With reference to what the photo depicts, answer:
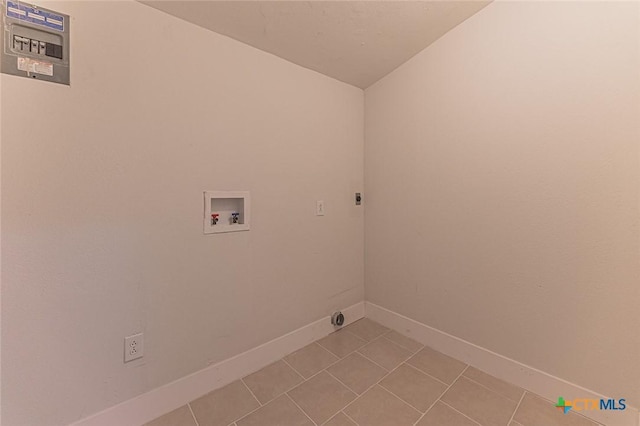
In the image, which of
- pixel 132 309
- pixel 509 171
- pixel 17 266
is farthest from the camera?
pixel 509 171

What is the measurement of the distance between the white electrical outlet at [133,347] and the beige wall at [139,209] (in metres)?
0.03

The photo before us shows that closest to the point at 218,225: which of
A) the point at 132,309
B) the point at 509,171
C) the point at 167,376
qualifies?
the point at 132,309

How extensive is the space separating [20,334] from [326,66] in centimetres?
217

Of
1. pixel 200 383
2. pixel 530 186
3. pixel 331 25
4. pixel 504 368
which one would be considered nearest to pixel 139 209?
pixel 200 383

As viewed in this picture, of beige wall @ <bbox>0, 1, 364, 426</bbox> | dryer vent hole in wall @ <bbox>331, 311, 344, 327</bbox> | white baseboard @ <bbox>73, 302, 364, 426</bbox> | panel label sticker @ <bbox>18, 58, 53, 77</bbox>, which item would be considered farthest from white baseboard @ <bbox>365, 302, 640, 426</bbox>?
Answer: panel label sticker @ <bbox>18, 58, 53, 77</bbox>

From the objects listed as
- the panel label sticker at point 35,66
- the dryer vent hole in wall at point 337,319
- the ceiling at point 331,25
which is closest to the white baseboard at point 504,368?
the dryer vent hole in wall at point 337,319

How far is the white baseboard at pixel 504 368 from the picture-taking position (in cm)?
115

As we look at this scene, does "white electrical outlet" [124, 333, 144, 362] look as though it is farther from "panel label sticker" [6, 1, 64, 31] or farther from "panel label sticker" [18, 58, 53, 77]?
"panel label sticker" [6, 1, 64, 31]

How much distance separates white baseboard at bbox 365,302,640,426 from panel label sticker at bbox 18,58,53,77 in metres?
2.44

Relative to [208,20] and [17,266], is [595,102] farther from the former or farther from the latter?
[17,266]

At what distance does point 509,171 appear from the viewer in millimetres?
1424

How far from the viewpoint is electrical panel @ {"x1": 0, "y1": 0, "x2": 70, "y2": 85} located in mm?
939

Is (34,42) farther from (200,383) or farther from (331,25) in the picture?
(200,383)

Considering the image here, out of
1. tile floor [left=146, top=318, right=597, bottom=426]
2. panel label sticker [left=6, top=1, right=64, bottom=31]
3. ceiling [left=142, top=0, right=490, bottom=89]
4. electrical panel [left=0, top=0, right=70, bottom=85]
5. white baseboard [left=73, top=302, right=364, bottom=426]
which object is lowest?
tile floor [left=146, top=318, right=597, bottom=426]
